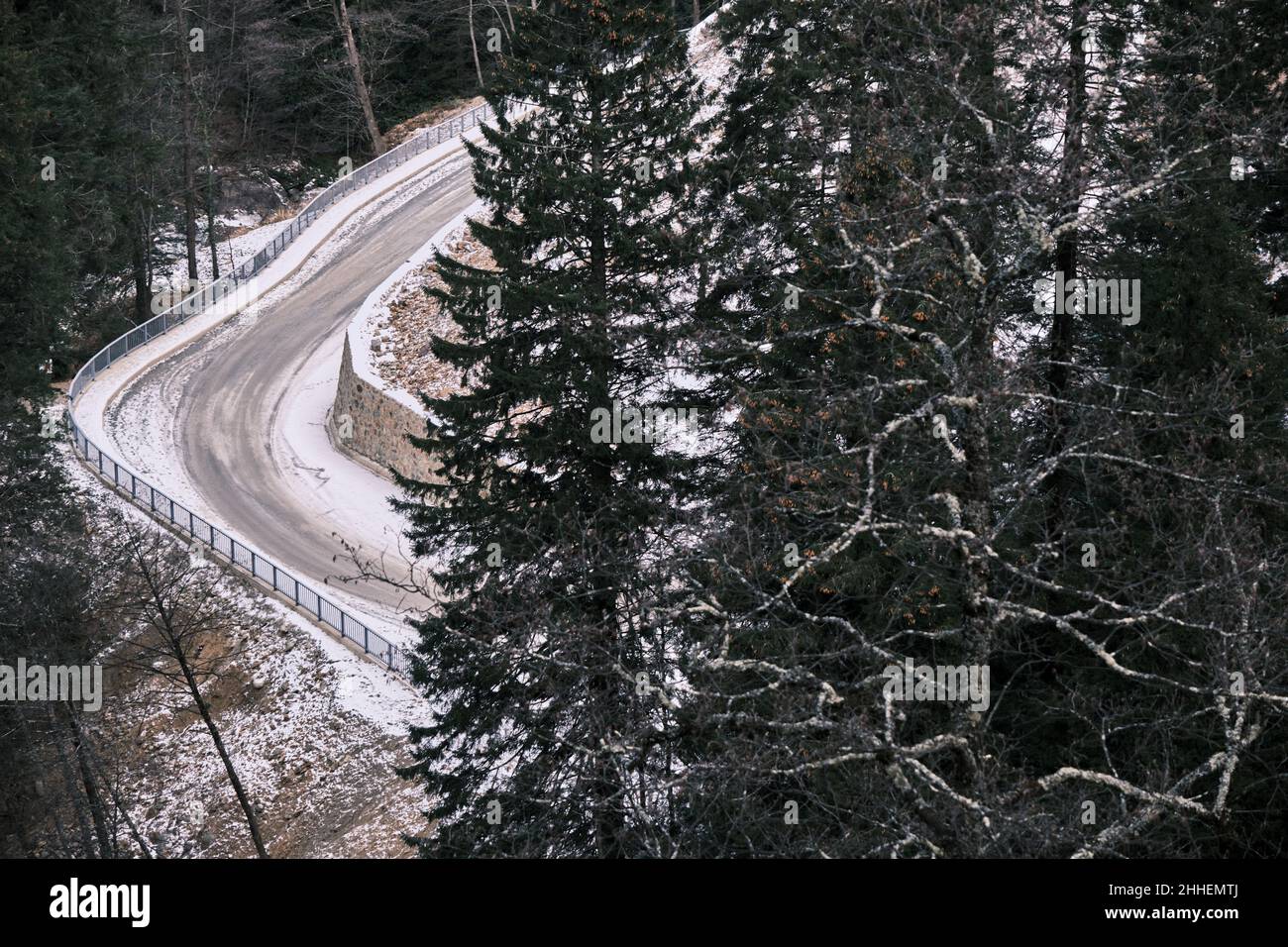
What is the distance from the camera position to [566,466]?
16.1 m

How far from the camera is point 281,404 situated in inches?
1414

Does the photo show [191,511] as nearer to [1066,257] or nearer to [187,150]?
[187,150]

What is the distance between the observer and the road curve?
95.8ft

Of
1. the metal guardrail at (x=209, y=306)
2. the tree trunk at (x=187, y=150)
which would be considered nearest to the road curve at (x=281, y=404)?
the metal guardrail at (x=209, y=306)

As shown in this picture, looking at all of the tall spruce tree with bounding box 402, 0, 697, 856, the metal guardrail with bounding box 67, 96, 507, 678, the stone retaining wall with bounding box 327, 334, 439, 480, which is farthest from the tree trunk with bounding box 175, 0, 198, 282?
the tall spruce tree with bounding box 402, 0, 697, 856

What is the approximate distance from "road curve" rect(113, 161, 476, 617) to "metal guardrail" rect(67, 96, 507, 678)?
870 mm

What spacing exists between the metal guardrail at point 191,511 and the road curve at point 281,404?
870 millimetres

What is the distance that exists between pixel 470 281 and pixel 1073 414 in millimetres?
8546

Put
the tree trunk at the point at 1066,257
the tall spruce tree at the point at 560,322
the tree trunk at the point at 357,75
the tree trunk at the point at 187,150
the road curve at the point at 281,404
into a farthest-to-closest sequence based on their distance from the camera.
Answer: the tree trunk at the point at 357,75
the tree trunk at the point at 187,150
the road curve at the point at 281,404
the tall spruce tree at the point at 560,322
the tree trunk at the point at 1066,257

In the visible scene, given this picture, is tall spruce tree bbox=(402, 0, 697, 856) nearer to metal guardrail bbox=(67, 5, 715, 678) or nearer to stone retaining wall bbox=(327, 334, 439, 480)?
metal guardrail bbox=(67, 5, 715, 678)

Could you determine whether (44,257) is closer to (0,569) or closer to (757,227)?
(0,569)

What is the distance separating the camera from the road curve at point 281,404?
29203mm

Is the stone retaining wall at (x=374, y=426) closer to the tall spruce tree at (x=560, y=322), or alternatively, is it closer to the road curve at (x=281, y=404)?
the road curve at (x=281, y=404)

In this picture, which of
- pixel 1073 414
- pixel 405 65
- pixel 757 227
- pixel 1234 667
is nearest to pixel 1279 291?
pixel 757 227
